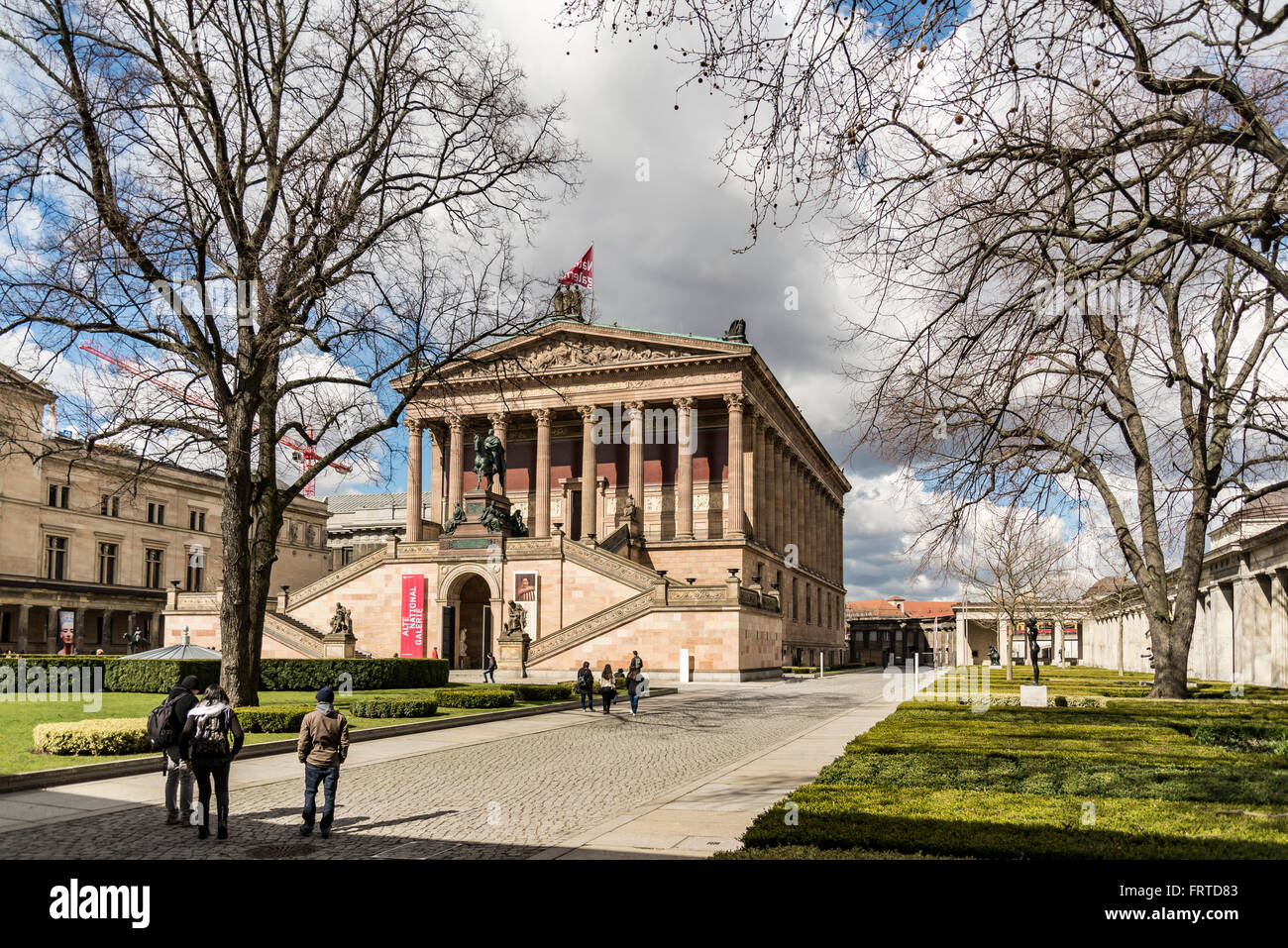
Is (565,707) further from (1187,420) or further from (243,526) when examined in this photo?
(1187,420)

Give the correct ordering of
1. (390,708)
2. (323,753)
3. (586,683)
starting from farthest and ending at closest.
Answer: (586,683) < (390,708) < (323,753)

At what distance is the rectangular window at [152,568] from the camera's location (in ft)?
272

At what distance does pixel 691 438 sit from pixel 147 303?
49864mm

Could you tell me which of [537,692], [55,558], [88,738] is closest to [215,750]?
[88,738]

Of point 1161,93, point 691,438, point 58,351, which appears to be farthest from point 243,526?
point 691,438

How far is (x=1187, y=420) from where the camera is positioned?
17.8m

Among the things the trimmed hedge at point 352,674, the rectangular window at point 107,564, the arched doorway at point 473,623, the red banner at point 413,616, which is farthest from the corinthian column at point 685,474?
the rectangular window at point 107,564

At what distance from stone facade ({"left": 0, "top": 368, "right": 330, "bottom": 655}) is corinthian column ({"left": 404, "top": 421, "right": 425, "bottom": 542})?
15.1m

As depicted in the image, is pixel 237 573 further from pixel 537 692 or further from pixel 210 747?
pixel 537 692

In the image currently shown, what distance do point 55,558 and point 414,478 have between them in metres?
28.1

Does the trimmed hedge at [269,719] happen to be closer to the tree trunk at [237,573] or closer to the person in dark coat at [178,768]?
the tree trunk at [237,573]

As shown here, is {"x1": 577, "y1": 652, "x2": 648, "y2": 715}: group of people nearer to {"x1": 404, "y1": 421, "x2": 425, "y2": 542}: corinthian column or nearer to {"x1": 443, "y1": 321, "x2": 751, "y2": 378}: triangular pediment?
{"x1": 443, "y1": 321, "x2": 751, "y2": 378}: triangular pediment

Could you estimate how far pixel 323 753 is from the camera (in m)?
12.1

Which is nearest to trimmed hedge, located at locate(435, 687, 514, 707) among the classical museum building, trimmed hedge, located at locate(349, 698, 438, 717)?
trimmed hedge, located at locate(349, 698, 438, 717)
